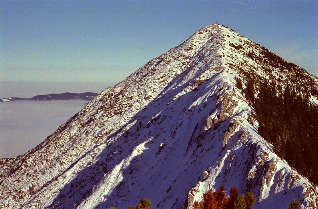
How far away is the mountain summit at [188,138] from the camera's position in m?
35.9

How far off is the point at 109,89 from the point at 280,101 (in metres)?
52.5

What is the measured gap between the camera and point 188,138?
5072 cm

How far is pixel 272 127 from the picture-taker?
44.4 m

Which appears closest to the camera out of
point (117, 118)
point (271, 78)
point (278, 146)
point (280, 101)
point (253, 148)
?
point (253, 148)

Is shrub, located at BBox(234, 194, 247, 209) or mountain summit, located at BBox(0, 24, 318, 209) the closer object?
shrub, located at BBox(234, 194, 247, 209)

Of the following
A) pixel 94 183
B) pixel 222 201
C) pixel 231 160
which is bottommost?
pixel 94 183

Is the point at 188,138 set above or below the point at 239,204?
above

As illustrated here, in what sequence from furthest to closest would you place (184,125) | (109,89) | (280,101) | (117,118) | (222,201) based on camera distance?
(109,89) → (117,118) → (280,101) → (184,125) → (222,201)

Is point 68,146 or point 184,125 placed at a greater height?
point 184,125

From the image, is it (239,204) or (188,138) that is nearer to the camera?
(239,204)

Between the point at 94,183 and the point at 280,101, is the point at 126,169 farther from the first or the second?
the point at 280,101

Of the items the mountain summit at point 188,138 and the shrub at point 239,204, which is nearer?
the shrub at point 239,204

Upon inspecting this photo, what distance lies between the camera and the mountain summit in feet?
118

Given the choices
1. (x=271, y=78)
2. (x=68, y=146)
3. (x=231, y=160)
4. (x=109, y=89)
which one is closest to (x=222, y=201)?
(x=231, y=160)
